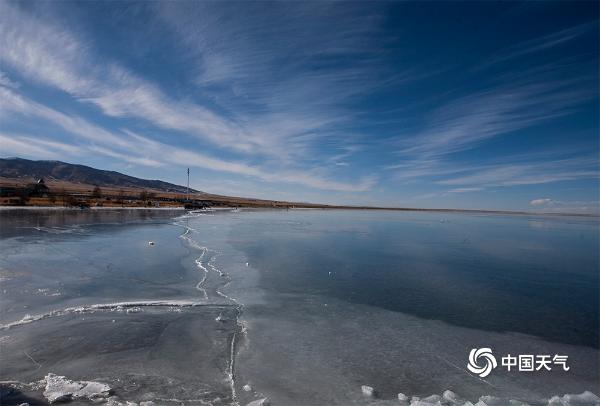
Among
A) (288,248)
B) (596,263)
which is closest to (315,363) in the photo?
(288,248)

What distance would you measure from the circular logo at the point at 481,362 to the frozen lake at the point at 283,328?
0.42 feet

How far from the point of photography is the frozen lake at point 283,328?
196 inches

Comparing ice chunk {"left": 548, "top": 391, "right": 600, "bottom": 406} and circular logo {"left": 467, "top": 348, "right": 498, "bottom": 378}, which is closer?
ice chunk {"left": 548, "top": 391, "right": 600, "bottom": 406}

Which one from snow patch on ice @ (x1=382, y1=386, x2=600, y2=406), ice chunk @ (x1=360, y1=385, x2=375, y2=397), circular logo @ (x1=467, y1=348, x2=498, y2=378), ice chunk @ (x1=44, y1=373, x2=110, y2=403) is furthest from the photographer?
circular logo @ (x1=467, y1=348, x2=498, y2=378)

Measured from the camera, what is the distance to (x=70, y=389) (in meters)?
4.52

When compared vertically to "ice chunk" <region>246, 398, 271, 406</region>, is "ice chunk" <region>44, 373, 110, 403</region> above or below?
below

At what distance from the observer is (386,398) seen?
4.77 meters

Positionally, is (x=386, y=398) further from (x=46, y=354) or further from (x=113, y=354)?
(x=46, y=354)

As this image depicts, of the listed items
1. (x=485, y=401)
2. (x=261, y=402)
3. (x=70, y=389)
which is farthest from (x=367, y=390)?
(x=70, y=389)

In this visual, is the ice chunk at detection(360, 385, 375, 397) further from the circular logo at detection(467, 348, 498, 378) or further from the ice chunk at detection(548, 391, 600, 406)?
the ice chunk at detection(548, 391, 600, 406)

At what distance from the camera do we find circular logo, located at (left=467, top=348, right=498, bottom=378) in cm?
572

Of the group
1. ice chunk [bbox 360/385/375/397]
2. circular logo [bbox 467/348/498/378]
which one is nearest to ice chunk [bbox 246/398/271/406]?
ice chunk [bbox 360/385/375/397]

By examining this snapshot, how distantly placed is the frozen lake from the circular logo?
13 cm

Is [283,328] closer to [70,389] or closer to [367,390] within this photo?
[367,390]
